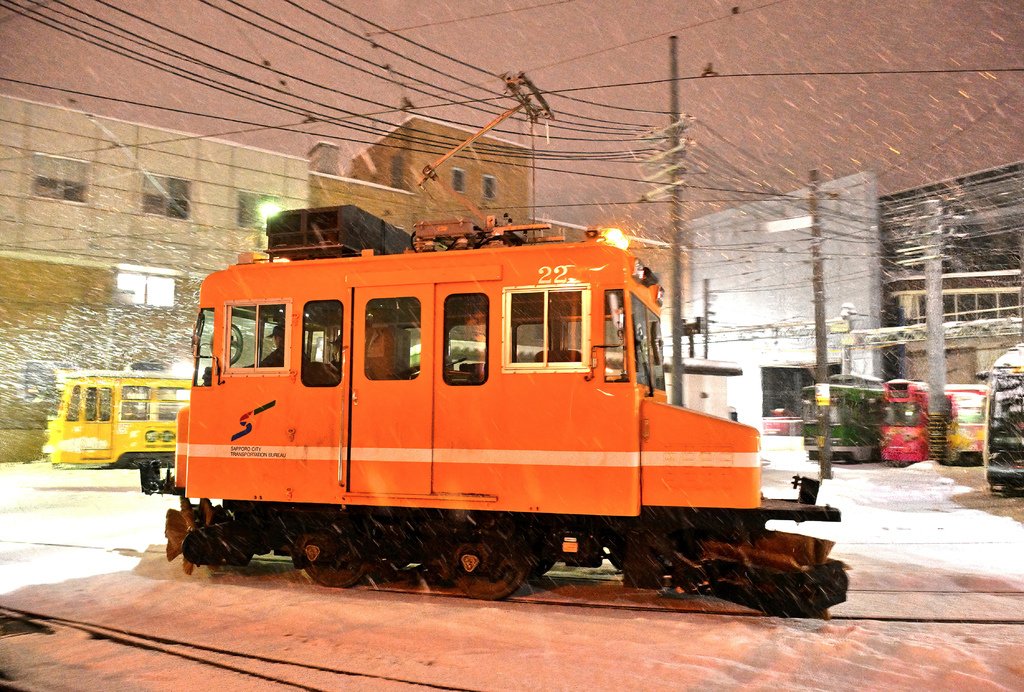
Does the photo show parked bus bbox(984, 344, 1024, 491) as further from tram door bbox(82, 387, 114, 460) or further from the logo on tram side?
tram door bbox(82, 387, 114, 460)

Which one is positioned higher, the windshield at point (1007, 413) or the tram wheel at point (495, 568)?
the windshield at point (1007, 413)

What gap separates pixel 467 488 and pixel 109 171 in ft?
88.4

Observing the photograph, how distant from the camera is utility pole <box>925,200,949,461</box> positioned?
82.0ft

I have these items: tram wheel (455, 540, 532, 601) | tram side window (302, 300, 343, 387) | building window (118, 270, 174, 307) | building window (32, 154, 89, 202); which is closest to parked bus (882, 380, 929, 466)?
tram wheel (455, 540, 532, 601)

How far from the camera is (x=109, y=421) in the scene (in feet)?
72.2

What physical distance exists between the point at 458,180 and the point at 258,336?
33.5 m

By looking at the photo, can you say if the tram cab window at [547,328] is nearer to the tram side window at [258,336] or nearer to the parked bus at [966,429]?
the tram side window at [258,336]

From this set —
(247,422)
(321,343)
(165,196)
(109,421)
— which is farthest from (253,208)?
(321,343)

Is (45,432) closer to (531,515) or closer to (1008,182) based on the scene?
(531,515)

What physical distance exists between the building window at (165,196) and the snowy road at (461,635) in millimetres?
22427

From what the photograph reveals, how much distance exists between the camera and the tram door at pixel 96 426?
71.5 feet

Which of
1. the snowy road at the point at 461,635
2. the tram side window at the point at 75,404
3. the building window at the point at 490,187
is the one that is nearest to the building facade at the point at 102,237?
the tram side window at the point at 75,404

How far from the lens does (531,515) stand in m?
7.10

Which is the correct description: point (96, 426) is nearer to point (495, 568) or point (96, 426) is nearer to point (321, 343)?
point (321, 343)
